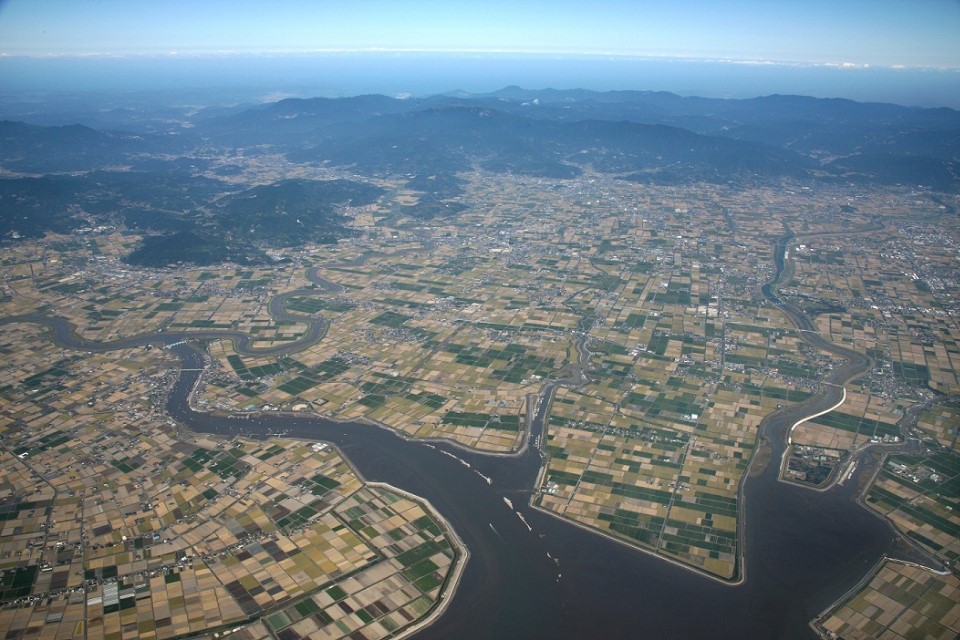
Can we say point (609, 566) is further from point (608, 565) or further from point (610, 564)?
point (610, 564)

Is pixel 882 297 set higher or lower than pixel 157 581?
higher

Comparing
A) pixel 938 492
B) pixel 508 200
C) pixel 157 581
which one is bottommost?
pixel 157 581

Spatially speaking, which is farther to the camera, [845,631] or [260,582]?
[260,582]

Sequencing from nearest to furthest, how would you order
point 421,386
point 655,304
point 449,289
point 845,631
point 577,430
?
1. point 845,631
2. point 577,430
3. point 421,386
4. point 655,304
5. point 449,289

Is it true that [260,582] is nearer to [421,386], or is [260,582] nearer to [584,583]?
[584,583]

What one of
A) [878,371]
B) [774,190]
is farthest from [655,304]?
[774,190]

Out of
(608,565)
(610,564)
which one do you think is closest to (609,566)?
(608,565)

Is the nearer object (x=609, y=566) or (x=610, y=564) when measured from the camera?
(x=609, y=566)

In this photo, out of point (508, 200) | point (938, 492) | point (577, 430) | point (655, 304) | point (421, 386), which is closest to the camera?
point (938, 492)
